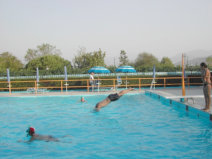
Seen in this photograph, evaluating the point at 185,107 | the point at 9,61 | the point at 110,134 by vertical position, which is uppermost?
the point at 9,61

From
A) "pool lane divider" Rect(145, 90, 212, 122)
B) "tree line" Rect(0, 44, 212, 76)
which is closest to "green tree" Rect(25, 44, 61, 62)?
"tree line" Rect(0, 44, 212, 76)

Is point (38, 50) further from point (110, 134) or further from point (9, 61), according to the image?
point (110, 134)

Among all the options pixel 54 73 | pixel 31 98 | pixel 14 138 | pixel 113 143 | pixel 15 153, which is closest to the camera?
pixel 15 153

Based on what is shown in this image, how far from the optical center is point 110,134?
7.64m

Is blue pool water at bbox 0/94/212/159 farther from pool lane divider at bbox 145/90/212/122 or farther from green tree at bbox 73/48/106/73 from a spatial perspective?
green tree at bbox 73/48/106/73

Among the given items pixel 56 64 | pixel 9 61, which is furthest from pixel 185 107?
pixel 9 61

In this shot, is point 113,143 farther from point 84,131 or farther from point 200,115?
point 200,115

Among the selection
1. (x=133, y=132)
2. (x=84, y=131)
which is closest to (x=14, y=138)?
(x=84, y=131)

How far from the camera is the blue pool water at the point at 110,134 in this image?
6.00 m

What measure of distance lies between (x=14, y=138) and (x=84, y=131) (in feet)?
6.58

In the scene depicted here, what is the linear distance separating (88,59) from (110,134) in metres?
41.2

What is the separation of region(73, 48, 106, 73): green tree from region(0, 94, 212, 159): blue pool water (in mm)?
31651

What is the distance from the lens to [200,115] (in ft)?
30.4

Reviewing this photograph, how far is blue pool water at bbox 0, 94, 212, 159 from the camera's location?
600 centimetres
